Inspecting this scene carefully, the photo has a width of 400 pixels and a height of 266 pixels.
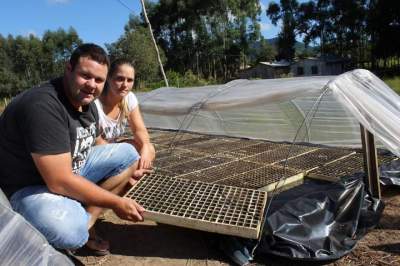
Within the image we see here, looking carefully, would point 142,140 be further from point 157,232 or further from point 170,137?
point 170,137

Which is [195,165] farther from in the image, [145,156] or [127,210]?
[127,210]

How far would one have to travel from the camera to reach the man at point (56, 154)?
1699 mm

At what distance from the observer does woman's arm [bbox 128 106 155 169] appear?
256 centimetres

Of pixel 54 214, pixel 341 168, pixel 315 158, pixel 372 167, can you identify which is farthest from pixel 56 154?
pixel 315 158

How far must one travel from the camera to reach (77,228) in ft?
5.95

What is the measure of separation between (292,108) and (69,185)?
3.56 metres

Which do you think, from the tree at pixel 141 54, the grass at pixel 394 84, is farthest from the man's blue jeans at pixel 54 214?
the tree at pixel 141 54

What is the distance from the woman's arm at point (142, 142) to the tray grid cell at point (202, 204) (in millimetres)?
168

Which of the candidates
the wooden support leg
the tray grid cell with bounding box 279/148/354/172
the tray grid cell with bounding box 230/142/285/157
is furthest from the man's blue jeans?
the tray grid cell with bounding box 230/142/285/157

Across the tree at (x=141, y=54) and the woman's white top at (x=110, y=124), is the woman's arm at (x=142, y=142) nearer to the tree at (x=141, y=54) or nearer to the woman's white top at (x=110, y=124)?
the woman's white top at (x=110, y=124)

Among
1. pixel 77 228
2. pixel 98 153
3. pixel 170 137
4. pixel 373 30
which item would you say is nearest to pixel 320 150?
pixel 170 137

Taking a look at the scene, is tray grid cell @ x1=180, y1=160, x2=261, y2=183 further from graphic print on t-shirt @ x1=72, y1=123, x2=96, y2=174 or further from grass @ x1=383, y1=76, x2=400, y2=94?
grass @ x1=383, y1=76, x2=400, y2=94

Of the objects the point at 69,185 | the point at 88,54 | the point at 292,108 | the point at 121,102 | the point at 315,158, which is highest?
the point at 88,54

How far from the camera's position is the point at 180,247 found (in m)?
2.40
